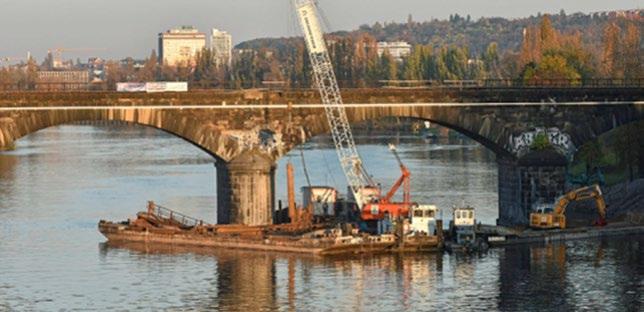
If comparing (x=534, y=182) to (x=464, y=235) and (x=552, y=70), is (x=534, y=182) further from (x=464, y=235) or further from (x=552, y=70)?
(x=552, y=70)

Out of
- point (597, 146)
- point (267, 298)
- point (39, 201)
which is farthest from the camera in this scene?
point (597, 146)

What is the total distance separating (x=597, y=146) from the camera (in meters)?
171

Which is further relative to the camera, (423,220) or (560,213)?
(560,213)

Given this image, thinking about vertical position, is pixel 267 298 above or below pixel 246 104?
below

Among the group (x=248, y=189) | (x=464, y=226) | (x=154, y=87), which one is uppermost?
(x=154, y=87)

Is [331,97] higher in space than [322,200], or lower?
higher

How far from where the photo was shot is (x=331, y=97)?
434ft

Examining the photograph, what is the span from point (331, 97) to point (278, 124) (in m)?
4.52

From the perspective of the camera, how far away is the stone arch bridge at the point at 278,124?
12712 cm

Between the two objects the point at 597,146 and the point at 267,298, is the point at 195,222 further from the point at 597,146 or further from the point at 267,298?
the point at 597,146

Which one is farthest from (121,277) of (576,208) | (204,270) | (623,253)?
(576,208)

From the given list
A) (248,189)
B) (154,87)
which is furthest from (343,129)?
(154,87)

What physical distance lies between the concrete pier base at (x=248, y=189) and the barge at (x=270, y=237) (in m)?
2.76

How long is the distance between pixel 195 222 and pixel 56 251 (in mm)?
13644
